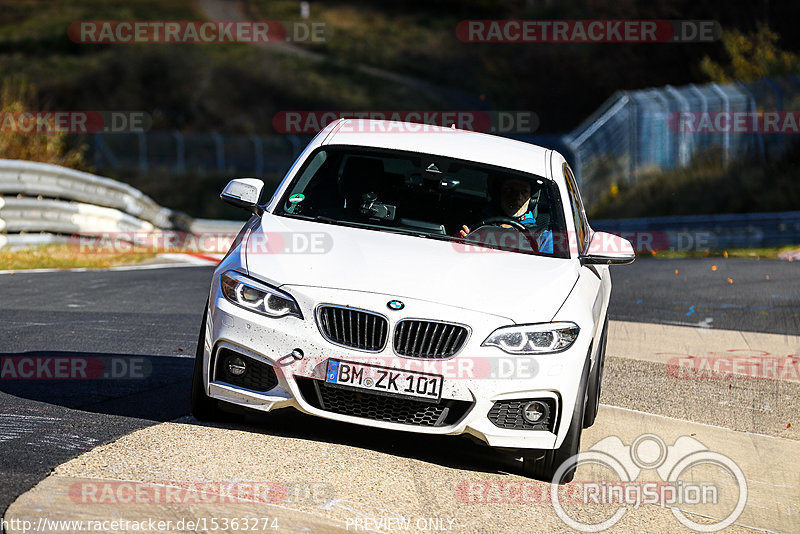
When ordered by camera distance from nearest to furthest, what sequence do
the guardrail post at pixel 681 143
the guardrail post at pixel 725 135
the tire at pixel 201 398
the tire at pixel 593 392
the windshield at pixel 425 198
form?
the tire at pixel 201 398, the tire at pixel 593 392, the windshield at pixel 425 198, the guardrail post at pixel 725 135, the guardrail post at pixel 681 143

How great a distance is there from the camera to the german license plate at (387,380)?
6082mm

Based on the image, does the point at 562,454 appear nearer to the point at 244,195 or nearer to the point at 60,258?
the point at 244,195

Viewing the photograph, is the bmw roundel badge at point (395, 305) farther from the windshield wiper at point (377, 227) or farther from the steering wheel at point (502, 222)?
the steering wheel at point (502, 222)

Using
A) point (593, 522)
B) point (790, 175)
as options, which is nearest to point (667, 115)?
point (790, 175)

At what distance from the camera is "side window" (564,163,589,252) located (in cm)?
760

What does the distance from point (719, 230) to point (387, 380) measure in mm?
19609

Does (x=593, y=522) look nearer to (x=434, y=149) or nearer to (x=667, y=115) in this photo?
(x=434, y=149)

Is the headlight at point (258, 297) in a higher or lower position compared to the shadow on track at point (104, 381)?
higher

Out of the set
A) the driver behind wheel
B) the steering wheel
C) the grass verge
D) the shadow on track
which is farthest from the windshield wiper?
the grass verge

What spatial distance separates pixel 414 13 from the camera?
85125 mm

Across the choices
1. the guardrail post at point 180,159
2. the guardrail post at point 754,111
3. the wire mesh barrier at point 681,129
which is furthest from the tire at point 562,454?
the guardrail post at point 180,159

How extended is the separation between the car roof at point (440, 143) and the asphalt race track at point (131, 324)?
189 centimetres

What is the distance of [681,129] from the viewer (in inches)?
1248

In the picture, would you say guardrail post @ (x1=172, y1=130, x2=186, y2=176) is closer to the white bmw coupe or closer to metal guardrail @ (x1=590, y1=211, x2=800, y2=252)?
metal guardrail @ (x1=590, y1=211, x2=800, y2=252)
